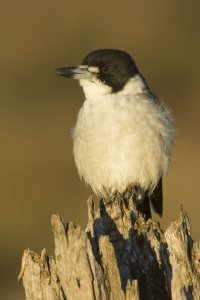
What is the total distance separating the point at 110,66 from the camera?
6.64 meters

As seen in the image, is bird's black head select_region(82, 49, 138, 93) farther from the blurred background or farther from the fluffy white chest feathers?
the blurred background

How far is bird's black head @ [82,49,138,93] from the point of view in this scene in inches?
261

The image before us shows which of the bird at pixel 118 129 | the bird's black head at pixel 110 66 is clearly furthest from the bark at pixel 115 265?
the bird's black head at pixel 110 66

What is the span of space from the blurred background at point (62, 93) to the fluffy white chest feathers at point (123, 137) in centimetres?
394

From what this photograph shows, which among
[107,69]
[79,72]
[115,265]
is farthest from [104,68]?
[115,265]

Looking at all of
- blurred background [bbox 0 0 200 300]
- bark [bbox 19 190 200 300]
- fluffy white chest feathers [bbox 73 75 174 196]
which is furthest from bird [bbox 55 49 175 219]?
blurred background [bbox 0 0 200 300]

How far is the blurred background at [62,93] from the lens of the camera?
1149 centimetres

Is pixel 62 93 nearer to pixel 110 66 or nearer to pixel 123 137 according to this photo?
pixel 110 66

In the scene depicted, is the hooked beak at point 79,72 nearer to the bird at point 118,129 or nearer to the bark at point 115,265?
the bird at point 118,129

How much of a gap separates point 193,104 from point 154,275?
8.44 metres

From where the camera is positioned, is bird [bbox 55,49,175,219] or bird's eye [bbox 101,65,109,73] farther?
bird's eye [bbox 101,65,109,73]

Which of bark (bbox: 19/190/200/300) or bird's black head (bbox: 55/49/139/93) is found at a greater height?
bird's black head (bbox: 55/49/139/93)

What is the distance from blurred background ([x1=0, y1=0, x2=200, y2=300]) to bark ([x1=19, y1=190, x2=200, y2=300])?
18.4 ft

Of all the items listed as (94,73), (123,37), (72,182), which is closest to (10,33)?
(123,37)
